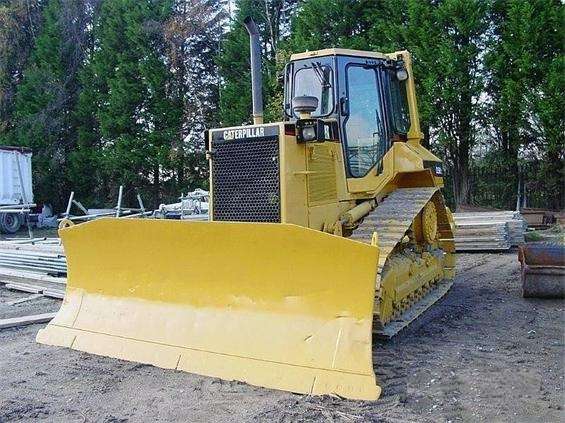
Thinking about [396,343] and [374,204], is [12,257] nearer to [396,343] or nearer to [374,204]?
[374,204]

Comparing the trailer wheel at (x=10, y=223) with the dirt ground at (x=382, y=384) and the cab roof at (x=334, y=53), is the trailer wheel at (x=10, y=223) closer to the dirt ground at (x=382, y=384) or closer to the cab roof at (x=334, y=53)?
the dirt ground at (x=382, y=384)

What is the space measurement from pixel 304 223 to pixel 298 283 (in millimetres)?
964

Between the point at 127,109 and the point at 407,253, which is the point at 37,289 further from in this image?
the point at 127,109

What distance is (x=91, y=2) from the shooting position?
25312mm

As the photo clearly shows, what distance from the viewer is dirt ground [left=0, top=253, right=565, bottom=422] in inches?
138

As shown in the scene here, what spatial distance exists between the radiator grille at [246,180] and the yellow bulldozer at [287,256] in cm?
1

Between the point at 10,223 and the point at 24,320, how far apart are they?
1483cm

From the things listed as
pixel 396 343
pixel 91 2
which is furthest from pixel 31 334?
pixel 91 2

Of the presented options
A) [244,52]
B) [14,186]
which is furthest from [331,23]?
[14,186]

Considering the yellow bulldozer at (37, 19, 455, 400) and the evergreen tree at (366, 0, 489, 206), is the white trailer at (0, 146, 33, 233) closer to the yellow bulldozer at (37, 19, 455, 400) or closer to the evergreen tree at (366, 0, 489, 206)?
the evergreen tree at (366, 0, 489, 206)

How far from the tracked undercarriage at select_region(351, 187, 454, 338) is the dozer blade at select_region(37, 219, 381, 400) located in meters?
0.52

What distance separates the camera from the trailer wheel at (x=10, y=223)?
62.5 feet

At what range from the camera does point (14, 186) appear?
20.4 metres

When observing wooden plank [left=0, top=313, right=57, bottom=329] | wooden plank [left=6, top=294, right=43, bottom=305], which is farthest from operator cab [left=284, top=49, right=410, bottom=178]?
wooden plank [left=6, top=294, right=43, bottom=305]
